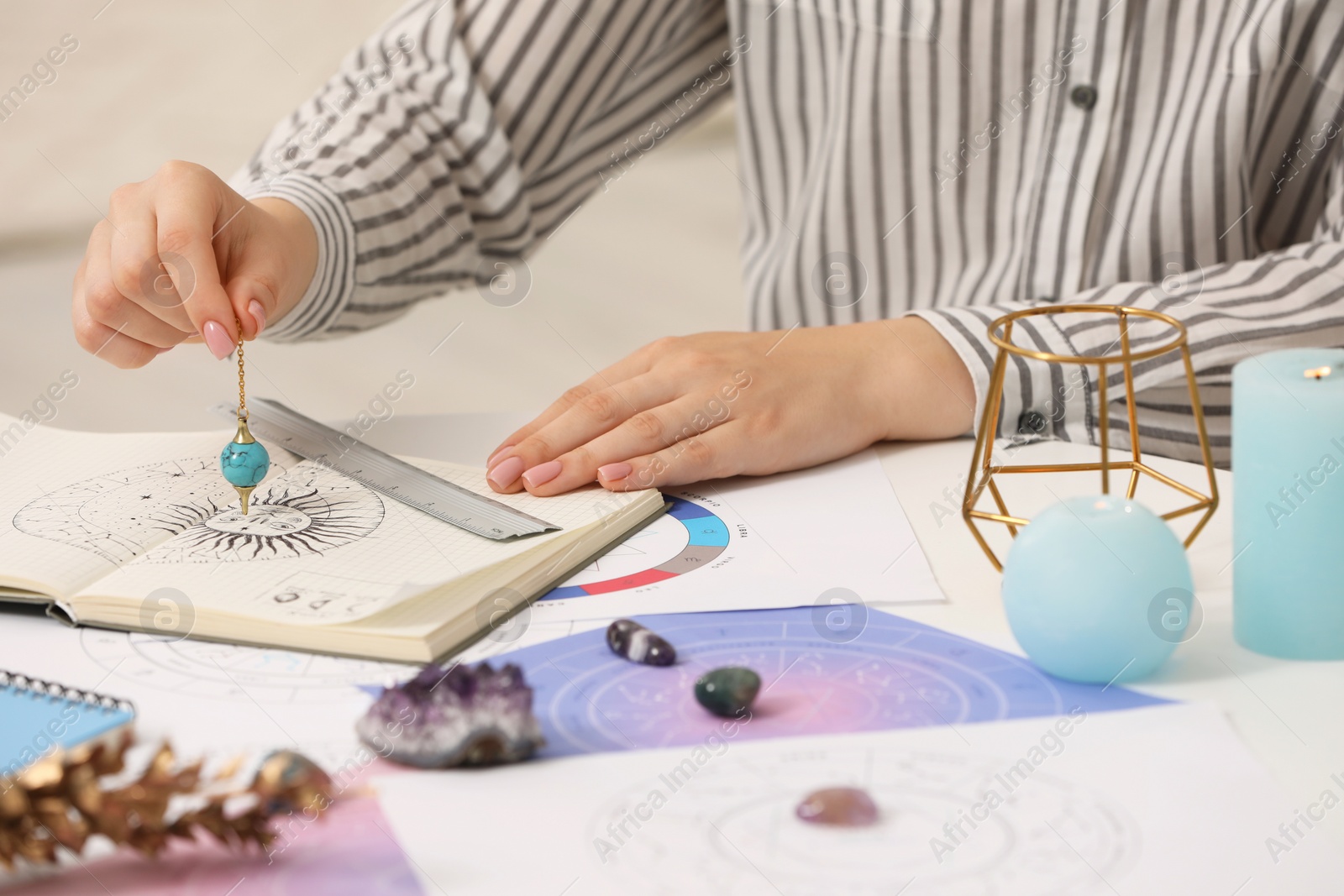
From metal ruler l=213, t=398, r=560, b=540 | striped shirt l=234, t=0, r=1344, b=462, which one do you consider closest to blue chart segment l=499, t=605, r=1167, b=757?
metal ruler l=213, t=398, r=560, b=540

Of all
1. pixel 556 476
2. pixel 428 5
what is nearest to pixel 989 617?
pixel 556 476

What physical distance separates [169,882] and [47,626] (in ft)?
0.84

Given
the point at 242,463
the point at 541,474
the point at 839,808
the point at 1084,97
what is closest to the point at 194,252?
the point at 242,463

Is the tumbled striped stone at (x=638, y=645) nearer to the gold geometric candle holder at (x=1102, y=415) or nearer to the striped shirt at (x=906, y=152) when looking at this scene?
the gold geometric candle holder at (x=1102, y=415)

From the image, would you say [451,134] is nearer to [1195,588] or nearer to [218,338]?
[218,338]

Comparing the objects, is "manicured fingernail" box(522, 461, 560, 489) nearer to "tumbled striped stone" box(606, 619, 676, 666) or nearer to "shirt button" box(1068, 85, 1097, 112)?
"tumbled striped stone" box(606, 619, 676, 666)

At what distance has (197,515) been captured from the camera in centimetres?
68

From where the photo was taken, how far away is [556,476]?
72cm

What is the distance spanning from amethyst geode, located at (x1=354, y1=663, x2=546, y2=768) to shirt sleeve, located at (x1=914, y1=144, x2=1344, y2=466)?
17.8 inches

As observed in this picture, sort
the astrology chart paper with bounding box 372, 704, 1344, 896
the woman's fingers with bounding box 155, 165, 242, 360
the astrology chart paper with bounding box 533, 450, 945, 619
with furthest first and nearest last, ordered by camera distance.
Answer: the woman's fingers with bounding box 155, 165, 242, 360
the astrology chart paper with bounding box 533, 450, 945, 619
the astrology chart paper with bounding box 372, 704, 1344, 896

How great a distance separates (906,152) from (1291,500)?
2.28ft

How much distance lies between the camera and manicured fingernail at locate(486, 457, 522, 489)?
71cm

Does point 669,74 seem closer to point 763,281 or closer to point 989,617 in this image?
point 763,281

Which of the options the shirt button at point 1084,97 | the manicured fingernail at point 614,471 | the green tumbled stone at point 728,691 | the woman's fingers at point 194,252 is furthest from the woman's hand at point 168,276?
the shirt button at point 1084,97
